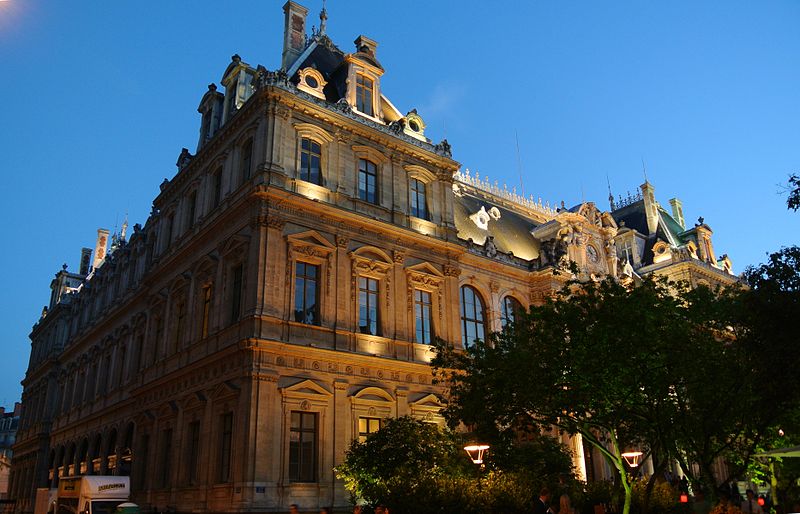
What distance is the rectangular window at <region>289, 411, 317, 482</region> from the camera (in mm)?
23297

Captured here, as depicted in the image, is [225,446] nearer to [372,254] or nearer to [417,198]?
[372,254]

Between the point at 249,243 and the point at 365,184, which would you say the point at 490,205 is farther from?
the point at 249,243

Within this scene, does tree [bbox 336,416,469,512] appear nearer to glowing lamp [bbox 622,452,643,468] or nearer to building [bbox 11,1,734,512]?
building [bbox 11,1,734,512]

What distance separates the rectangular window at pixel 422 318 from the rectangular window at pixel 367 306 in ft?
7.10

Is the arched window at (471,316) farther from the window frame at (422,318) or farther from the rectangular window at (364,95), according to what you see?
the rectangular window at (364,95)

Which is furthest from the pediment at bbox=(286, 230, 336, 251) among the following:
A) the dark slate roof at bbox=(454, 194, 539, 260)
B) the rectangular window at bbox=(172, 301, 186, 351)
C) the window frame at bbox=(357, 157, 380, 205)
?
the dark slate roof at bbox=(454, 194, 539, 260)

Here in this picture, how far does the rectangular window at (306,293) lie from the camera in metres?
25.3

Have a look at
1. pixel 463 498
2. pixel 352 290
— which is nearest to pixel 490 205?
pixel 352 290

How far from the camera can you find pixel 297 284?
Result: 25.7 metres

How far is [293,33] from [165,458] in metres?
21.6

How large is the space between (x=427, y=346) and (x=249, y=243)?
8.86m

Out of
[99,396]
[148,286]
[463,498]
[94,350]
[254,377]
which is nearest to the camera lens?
[463,498]

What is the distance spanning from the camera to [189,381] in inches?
1102

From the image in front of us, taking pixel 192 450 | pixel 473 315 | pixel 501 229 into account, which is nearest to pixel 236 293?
pixel 192 450
